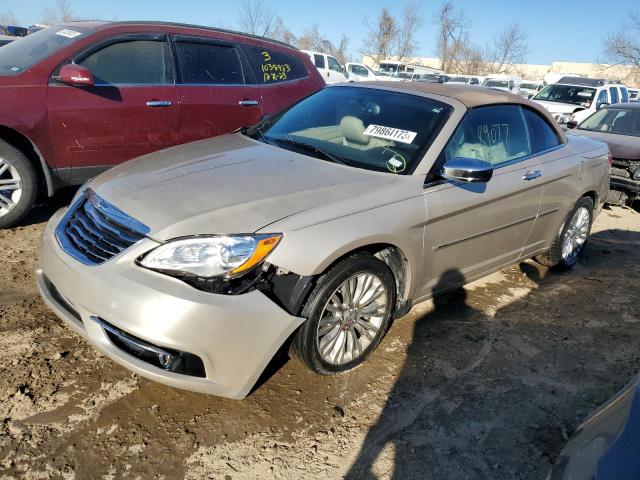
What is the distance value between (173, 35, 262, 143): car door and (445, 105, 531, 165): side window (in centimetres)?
274

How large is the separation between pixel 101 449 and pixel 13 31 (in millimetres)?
21320

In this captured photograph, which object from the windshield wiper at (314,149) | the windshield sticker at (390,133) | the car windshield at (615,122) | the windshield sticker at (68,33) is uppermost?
the windshield sticker at (68,33)

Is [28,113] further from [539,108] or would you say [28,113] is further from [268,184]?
[539,108]

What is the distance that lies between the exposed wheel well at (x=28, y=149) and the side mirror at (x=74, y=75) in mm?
583

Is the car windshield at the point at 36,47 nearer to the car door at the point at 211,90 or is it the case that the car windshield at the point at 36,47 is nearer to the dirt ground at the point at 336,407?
the car door at the point at 211,90

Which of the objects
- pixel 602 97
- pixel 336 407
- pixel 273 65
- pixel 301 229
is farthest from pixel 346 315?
pixel 602 97

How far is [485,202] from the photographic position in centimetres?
342

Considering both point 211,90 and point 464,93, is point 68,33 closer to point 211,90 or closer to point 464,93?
point 211,90

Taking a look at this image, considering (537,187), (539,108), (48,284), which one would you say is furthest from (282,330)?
(539,108)

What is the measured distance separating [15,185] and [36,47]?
52.7 inches

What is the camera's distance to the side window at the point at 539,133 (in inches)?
162

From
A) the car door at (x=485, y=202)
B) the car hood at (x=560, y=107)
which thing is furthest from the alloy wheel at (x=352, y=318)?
the car hood at (x=560, y=107)

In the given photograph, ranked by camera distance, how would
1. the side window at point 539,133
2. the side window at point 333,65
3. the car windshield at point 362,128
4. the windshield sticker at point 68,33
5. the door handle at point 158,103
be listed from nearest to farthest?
the car windshield at point 362,128
the side window at point 539,133
the windshield sticker at point 68,33
the door handle at point 158,103
the side window at point 333,65

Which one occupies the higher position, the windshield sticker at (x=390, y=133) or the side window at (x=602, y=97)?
the windshield sticker at (x=390, y=133)
